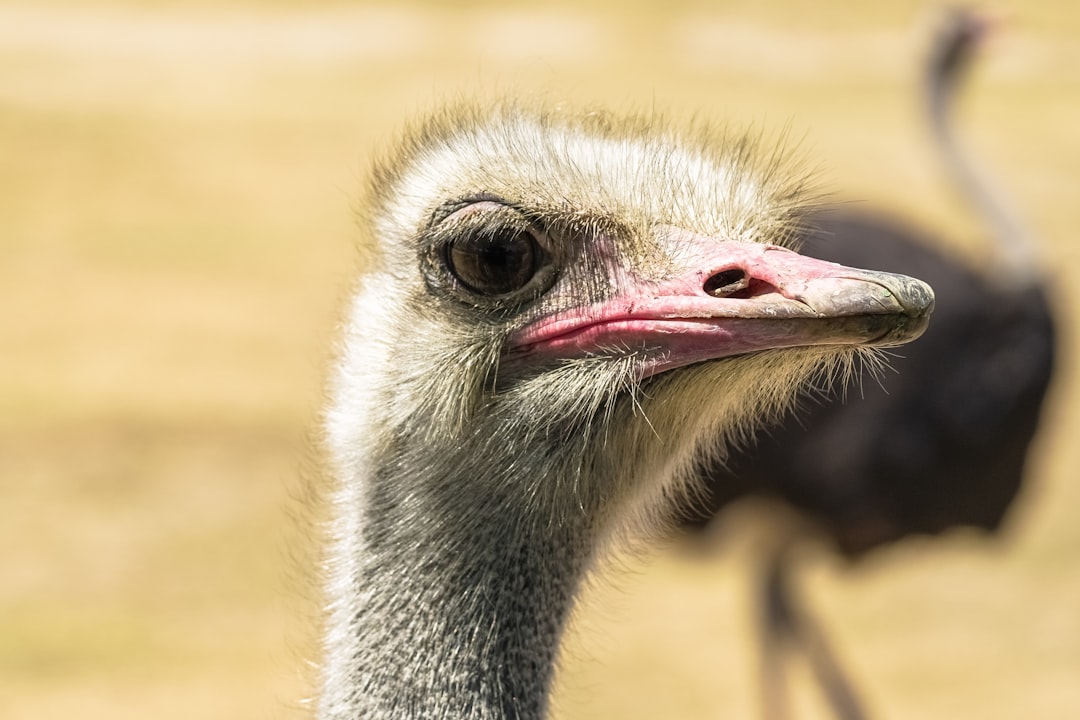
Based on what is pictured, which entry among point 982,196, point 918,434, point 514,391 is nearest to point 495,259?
point 514,391

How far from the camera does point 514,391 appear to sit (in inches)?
74.4

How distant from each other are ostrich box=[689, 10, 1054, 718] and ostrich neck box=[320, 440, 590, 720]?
10.5 feet

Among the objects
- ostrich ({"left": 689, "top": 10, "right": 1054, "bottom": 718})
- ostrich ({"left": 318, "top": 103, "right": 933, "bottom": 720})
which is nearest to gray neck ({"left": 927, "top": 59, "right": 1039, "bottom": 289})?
ostrich ({"left": 689, "top": 10, "right": 1054, "bottom": 718})

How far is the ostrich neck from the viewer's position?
1.85 metres

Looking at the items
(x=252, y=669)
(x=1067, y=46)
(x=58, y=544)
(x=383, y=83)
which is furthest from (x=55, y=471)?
(x=1067, y=46)

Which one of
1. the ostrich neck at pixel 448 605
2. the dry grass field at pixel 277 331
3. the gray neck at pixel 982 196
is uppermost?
the ostrich neck at pixel 448 605

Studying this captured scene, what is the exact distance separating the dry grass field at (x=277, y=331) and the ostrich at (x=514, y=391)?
252 mm

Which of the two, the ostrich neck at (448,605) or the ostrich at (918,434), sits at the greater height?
the ostrich neck at (448,605)

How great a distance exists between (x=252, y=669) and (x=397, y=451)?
405 centimetres

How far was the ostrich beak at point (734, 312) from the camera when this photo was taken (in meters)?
1.61

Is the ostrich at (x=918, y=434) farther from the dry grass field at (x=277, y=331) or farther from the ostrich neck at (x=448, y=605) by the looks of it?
the ostrich neck at (x=448, y=605)

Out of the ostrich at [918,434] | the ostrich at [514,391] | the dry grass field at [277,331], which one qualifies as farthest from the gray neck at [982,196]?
the ostrich at [514,391]

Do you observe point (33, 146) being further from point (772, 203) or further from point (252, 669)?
point (772, 203)

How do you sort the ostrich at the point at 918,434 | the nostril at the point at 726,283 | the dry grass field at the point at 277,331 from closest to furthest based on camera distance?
the nostril at the point at 726,283 < the ostrich at the point at 918,434 < the dry grass field at the point at 277,331
